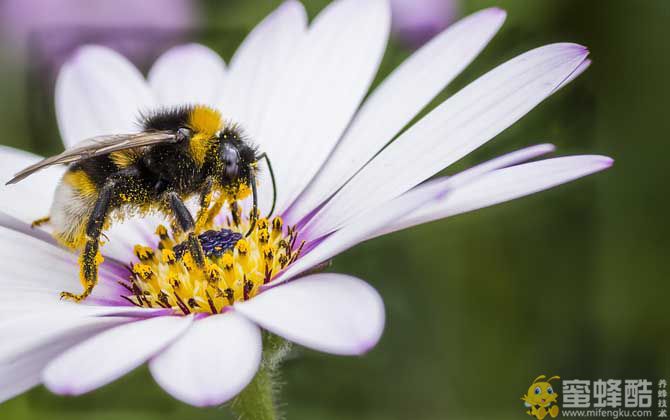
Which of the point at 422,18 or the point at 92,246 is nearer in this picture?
the point at 92,246

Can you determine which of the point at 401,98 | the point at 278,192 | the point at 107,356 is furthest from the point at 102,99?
the point at 107,356

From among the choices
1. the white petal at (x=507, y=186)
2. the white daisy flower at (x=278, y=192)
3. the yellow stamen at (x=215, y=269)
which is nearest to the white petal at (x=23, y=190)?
the white daisy flower at (x=278, y=192)

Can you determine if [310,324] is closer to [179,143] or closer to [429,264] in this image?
[179,143]

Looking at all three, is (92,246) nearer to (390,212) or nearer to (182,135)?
(182,135)

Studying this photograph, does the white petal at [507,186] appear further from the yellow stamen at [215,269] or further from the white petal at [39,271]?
the white petal at [39,271]

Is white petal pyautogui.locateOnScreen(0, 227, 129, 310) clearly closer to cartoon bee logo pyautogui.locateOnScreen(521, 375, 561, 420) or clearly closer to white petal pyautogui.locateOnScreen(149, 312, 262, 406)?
white petal pyautogui.locateOnScreen(149, 312, 262, 406)
